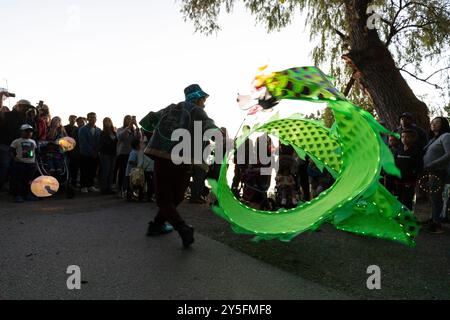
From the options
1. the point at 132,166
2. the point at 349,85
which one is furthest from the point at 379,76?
the point at 132,166

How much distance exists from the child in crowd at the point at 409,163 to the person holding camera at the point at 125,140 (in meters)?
6.51

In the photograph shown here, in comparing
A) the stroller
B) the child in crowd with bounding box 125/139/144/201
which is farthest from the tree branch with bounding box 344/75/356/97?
the stroller

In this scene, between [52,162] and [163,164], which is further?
[52,162]

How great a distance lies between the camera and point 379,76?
11.9 metres

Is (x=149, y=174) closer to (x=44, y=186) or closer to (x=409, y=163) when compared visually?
(x=44, y=186)

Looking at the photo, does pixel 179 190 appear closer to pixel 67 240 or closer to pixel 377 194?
pixel 67 240

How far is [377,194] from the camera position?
5086 millimetres

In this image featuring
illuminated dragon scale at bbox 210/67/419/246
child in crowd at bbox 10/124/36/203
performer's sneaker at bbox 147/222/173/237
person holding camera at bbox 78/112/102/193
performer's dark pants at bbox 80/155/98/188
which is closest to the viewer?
illuminated dragon scale at bbox 210/67/419/246

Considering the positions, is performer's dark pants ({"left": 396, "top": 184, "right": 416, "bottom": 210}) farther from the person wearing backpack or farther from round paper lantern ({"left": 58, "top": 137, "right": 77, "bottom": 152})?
round paper lantern ({"left": 58, "top": 137, "right": 77, "bottom": 152})

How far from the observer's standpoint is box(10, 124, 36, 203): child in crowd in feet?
31.2

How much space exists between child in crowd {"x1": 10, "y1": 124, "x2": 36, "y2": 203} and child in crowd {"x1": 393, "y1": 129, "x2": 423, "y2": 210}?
7.61 metres

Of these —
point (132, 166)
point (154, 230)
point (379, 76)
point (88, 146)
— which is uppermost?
point (379, 76)

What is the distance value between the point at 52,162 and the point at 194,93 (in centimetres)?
643
